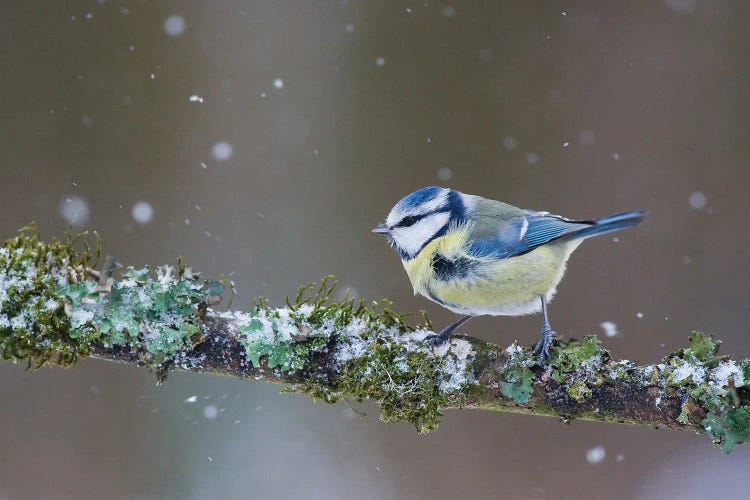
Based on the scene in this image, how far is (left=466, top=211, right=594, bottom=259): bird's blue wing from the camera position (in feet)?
5.06

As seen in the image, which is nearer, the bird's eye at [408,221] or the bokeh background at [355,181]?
the bird's eye at [408,221]

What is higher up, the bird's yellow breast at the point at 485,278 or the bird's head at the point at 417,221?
the bird's head at the point at 417,221

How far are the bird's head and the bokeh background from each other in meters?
1.26

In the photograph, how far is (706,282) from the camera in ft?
9.37

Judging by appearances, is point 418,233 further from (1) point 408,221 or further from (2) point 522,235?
(2) point 522,235

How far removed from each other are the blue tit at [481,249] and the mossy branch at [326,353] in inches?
5.4

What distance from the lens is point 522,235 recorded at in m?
1.61

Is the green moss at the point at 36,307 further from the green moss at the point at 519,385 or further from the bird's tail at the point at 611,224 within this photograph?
the bird's tail at the point at 611,224

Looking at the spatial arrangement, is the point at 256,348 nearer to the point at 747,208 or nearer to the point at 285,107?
the point at 285,107

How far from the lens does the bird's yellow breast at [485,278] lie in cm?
149

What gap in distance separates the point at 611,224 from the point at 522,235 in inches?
7.7

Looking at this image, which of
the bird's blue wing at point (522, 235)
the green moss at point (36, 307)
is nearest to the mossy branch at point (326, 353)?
the green moss at point (36, 307)

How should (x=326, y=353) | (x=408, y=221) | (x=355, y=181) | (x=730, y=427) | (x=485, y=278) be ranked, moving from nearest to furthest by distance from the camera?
(x=730, y=427) < (x=326, y=353) < (x=485, y=278) < (x=408, y=221) < (x=355, y=181)

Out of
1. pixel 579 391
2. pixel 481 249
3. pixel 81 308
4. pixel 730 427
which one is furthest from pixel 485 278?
pixel 81 308
